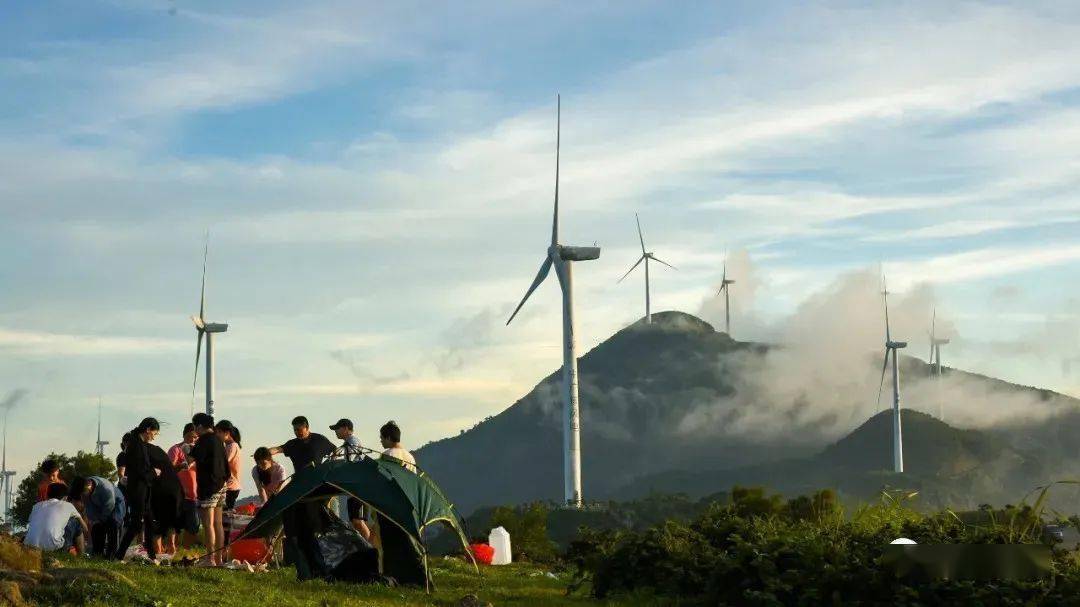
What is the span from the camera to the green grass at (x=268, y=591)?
18.6 metres

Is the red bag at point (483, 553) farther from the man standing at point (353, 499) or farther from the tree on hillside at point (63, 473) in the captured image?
the tree on hillside at point (63, 473)

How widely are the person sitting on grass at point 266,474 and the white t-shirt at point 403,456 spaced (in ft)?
7.49

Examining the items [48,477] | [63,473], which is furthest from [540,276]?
[48,477]

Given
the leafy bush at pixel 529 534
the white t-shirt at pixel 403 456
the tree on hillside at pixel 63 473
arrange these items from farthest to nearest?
the tree on hillside at pixel 63 473 → the leafy bush at pixel 529 534 → the white t-shirt at pixel 403 456

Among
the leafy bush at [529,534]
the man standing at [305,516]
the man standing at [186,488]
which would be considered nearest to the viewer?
the man standing at [305,516]

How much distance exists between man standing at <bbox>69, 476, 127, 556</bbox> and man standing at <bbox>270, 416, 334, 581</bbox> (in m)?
3.48

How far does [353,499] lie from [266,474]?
219 cm

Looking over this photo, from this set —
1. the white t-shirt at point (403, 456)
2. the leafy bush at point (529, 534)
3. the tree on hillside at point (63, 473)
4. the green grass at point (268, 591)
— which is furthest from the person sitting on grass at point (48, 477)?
the tree on hillside at point (63, 473)

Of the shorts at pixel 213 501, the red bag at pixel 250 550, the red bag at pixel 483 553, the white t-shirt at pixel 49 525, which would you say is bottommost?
the red bag at pixel 483 553

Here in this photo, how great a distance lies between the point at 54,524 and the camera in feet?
80.0

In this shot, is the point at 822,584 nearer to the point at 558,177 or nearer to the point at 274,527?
the point at 274,527

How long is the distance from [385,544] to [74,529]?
5.53m

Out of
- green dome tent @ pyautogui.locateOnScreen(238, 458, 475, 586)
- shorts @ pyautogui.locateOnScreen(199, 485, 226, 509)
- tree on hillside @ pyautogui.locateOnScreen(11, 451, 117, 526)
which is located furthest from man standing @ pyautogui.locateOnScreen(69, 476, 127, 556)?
tree on hillside @ pyautogui.locateOnScreen(11, 451, 117, 526)

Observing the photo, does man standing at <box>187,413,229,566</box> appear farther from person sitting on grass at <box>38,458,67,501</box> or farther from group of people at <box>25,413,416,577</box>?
person sitting on grass at <box>38,458,67,501</box>
